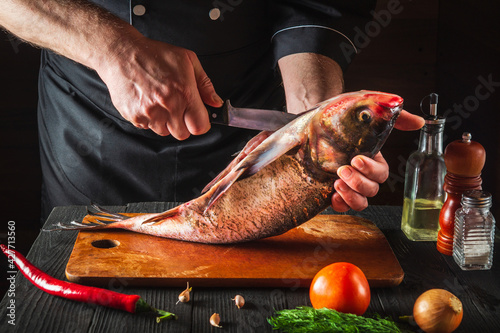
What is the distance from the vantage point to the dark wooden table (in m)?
1.34

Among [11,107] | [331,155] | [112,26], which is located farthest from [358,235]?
[11,107]

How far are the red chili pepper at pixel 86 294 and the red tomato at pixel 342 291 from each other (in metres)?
0.37

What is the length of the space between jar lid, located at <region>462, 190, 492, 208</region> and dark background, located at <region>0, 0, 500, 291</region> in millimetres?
1351

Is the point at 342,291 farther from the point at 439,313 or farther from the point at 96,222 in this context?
the point at 96,222

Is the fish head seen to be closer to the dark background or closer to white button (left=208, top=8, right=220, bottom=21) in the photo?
white button (left=208, top=8, right=220, bottom=21)

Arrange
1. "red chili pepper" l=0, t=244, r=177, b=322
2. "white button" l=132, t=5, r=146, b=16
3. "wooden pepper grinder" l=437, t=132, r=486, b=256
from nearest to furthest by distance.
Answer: "red chili pepper" l=0, t=244, r=177, b=322, "wooden pepper grinder" l=437, t=132, r=486, b=256, "white button" l=132, t=5, r=146, b=16

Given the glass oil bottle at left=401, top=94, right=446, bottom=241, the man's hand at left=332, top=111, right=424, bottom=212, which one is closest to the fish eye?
the man's hand at left=332, top=111, right=424, bottom=212

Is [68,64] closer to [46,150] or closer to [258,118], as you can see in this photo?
[46,150]

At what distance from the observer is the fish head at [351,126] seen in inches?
58.3

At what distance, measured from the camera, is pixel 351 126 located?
4.91 feet

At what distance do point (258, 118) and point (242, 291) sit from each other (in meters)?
0.51

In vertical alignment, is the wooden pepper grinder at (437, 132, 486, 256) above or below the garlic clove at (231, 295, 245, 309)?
above

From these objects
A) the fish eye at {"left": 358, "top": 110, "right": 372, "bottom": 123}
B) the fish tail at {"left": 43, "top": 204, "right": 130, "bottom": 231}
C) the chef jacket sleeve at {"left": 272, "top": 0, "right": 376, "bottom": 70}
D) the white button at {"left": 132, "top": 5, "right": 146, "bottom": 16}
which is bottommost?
the fish tail at {"left": 43, "top": 204, "right": 130, "bottom": 231}

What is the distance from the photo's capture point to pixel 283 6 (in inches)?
87.7
